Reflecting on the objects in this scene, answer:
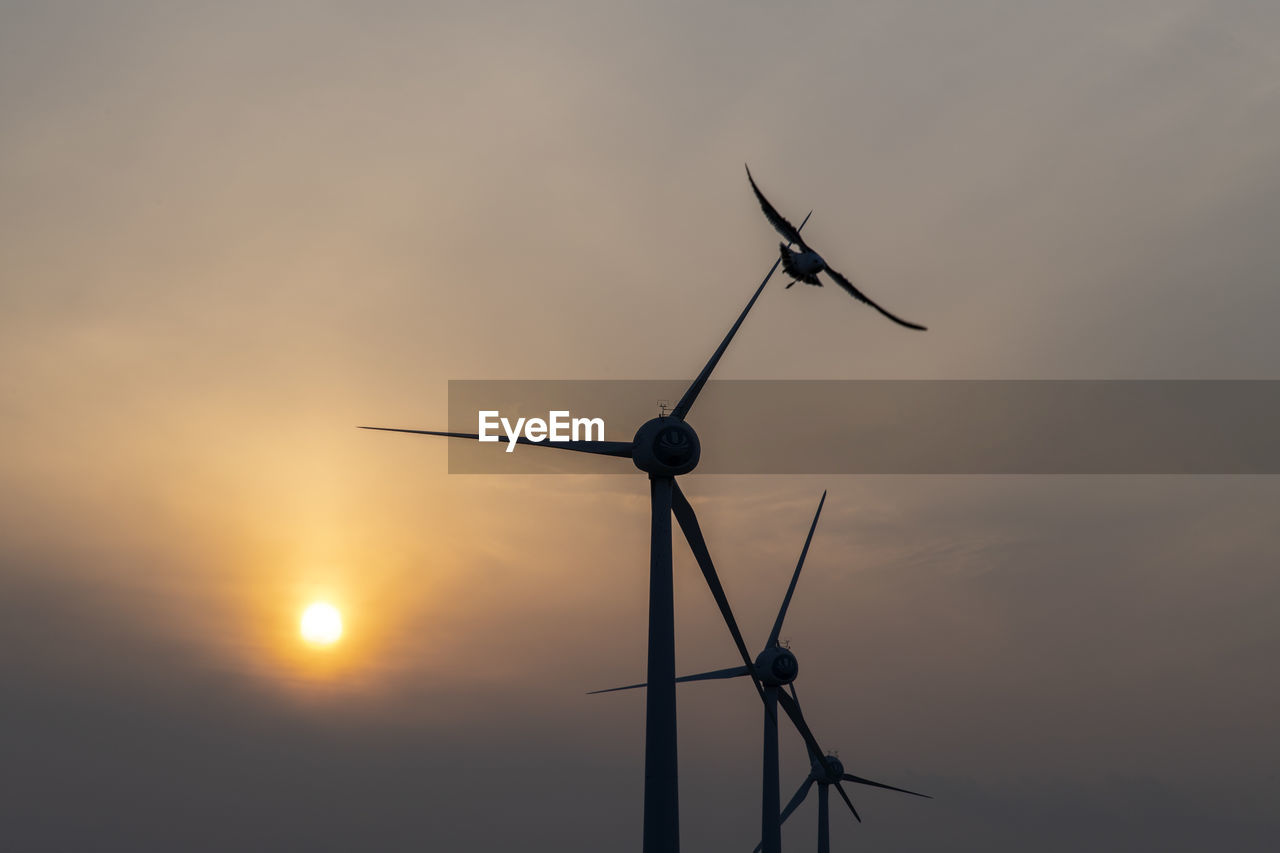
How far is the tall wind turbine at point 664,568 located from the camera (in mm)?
63969

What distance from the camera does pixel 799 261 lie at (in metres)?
61.9

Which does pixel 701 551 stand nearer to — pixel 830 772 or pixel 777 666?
pixel 777 666

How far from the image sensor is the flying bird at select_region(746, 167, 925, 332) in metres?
58.8

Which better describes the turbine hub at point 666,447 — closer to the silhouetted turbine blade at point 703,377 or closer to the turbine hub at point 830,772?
the silhouetted turbine blade at point 703,377

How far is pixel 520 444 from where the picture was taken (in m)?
73.3

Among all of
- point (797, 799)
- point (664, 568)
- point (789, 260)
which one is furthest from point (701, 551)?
point (797, 799)

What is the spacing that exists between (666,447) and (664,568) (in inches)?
299

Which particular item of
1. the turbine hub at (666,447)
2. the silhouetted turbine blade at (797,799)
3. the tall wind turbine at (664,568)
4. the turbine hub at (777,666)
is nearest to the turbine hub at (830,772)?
the silhouetted turbine blade at (797,799)

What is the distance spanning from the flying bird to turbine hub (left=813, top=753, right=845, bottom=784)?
352 feet

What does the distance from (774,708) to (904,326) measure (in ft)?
267

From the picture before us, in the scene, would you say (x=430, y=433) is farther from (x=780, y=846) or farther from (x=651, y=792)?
(x=780, y=846)

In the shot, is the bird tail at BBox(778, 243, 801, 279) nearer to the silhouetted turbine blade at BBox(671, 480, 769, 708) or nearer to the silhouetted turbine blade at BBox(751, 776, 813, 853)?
the silhouetted turbine blade at BBox(671, 480, 769, 708)

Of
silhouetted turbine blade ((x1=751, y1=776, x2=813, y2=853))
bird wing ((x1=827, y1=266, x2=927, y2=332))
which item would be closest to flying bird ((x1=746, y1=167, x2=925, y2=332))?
bird wing ((x1=827, y1=266, x2=927, y2=332))

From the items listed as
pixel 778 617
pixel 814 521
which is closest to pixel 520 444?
pixel 814 521
